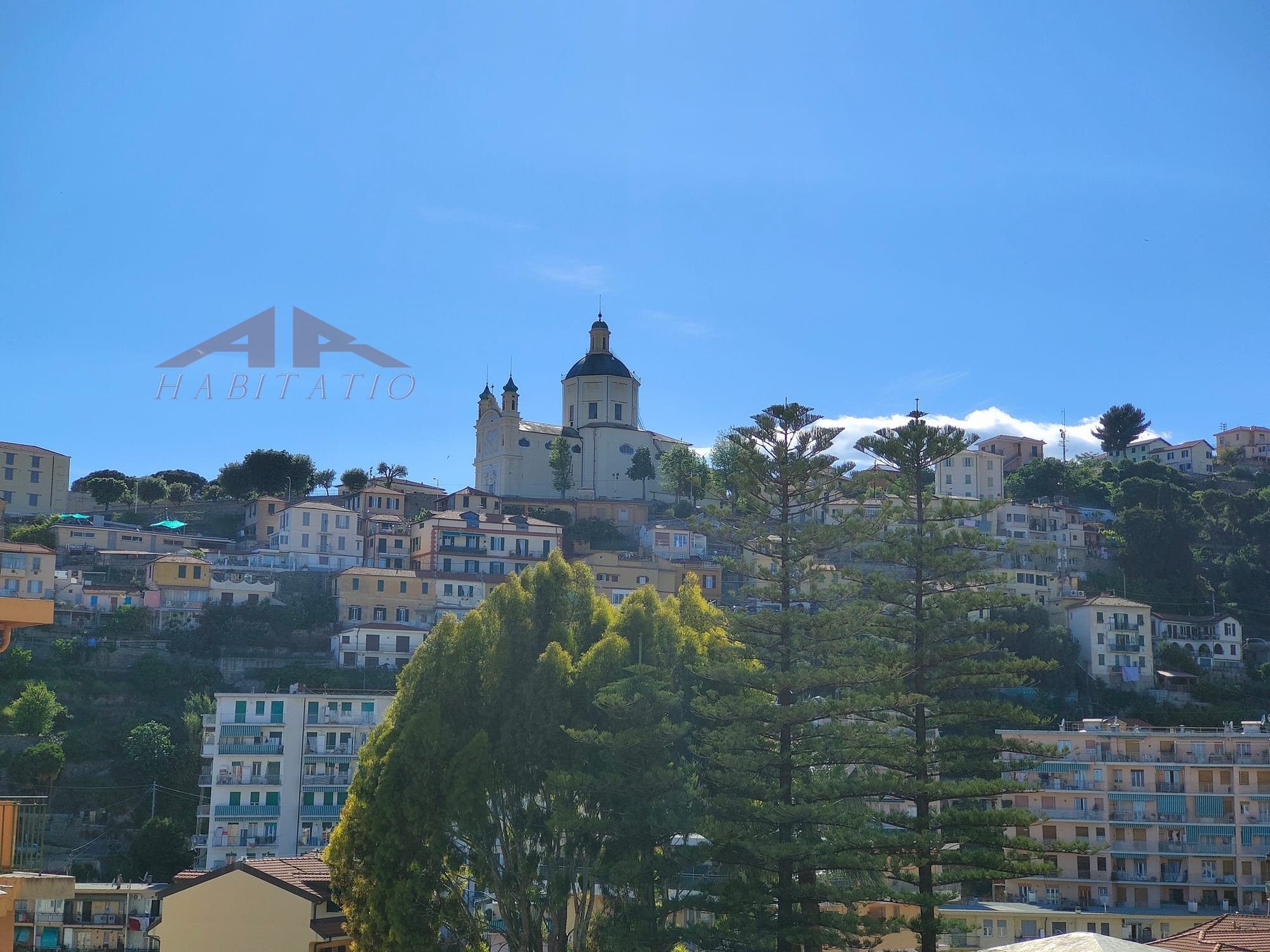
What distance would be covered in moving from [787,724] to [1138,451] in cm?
9494

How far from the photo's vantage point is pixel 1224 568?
274ft

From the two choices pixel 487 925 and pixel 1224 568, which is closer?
pixel 487 925

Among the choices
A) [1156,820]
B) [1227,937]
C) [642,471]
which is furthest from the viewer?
[642,471]

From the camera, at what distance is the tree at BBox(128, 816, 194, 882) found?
47.6 m

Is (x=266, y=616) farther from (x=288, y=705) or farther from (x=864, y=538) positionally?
(x=864, y=538)

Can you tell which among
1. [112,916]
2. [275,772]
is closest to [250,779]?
[275,772]

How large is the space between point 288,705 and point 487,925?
824 inches

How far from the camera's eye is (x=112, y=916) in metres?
39.6

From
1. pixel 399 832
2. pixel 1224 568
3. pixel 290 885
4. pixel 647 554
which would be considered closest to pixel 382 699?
pixel 290 885

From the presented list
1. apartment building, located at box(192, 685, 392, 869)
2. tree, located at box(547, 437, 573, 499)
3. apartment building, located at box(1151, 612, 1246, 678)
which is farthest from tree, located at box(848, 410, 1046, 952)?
tree, located at box(547, 437, 573, 499)

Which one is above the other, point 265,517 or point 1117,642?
point 265,517

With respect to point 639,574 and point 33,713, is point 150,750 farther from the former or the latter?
point 639,574

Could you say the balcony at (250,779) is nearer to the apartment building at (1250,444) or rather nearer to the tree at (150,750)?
the tree at (150,750)

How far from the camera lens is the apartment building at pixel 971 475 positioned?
88.9 m
